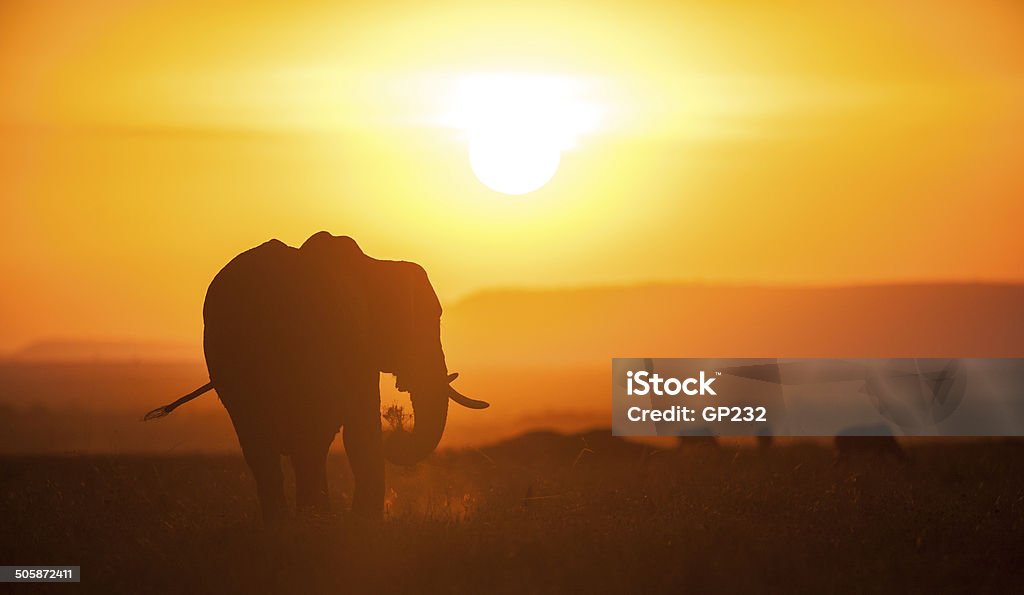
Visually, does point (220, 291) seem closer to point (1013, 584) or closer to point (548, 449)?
point (1013, 584)

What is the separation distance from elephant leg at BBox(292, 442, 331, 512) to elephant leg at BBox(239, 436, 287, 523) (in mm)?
174

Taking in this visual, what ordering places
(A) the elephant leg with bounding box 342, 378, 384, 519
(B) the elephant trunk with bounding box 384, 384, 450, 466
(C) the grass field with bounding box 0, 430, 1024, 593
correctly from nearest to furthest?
(C) the grass field with bounding box 0, 430, 1024, 593, (A) the elephant leg with bounding box 342, 378, 384, 519, (B) the elephant trunk with bounding box 384, 384, 450, 466

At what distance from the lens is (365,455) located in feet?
41.3

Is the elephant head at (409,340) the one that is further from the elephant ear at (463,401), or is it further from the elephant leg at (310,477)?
the elephant leg at (310,477)

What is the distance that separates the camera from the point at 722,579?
403 inches

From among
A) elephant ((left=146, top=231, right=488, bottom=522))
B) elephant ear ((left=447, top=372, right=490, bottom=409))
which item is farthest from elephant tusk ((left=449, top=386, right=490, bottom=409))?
elephant ((left=146, top=231, right=488, bottom=522))

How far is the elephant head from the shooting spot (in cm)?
1411

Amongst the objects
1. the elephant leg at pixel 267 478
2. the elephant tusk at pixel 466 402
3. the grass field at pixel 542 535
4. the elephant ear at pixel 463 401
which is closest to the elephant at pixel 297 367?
the elephant leg at pixel 267 478

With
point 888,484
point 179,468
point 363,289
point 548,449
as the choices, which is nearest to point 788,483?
point 888,484

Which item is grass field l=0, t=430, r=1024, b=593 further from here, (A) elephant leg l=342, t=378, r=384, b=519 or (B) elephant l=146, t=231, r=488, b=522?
(B) elephant l=146, t=231, r=488, b=522

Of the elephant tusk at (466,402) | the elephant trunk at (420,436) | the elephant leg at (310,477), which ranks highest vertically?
the elephant tusk at (466,402)

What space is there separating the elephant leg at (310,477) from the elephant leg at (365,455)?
47 centimetres

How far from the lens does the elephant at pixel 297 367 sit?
1208 cm

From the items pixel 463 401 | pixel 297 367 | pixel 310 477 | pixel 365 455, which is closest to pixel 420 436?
pixel 463 401
